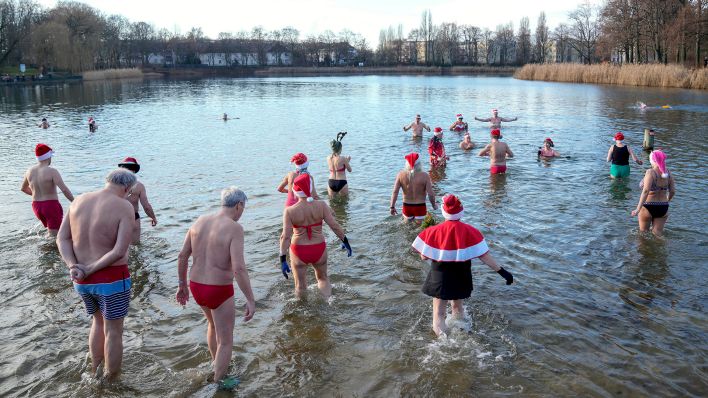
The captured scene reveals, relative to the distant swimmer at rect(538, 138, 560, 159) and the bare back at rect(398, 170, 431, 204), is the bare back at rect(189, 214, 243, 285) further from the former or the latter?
the distant swimmer at rect(538, 138, 560, 159)

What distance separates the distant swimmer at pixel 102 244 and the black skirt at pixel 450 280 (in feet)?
11.0

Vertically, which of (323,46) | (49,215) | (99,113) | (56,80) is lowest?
(49,215)

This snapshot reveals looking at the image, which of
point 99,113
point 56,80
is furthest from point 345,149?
point 56,80

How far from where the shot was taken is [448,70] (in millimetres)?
110312

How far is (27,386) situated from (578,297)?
7.25 m

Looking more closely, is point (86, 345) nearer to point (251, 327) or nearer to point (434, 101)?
point (251, 327)

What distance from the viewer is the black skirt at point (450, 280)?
6.09 metres

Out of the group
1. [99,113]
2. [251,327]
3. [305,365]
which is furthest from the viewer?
[99,113]

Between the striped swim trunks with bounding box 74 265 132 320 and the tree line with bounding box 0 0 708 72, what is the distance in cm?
5770

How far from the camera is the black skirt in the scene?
6090 millimetres

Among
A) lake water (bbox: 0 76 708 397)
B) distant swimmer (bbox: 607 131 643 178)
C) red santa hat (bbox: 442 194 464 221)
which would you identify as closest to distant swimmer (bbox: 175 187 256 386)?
lake water (bbox: 0 76 708 397)

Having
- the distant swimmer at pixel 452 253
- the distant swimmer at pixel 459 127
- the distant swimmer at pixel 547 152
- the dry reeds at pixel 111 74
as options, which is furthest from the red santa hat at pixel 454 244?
the dry reeds at pixel 111 74

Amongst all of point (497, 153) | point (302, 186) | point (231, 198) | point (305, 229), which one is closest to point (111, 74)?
point (497, 153)

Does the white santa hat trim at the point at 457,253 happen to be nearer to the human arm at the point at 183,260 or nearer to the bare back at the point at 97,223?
the human arm at the point at 183,260
